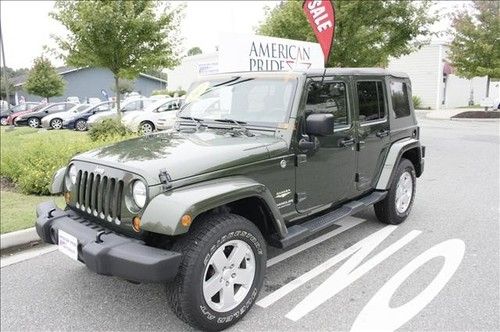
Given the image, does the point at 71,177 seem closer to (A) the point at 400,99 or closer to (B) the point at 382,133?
(B) the point at 382,133

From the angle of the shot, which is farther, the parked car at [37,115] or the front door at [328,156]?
the parked car at [37,115]

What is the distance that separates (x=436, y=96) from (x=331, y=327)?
31175 millimetres

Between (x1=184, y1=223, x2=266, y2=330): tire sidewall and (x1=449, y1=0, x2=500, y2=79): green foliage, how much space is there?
796 inches

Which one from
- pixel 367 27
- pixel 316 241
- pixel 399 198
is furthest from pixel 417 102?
pixel 316 241

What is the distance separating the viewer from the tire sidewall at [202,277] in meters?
2.84

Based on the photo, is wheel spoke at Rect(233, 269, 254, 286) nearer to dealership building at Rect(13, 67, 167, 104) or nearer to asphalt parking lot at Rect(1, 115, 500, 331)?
asphalt parking lot at Rect(1, 115, 500, 331)

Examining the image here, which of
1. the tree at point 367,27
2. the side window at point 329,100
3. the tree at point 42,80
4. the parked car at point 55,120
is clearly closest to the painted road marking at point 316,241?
the side window at point 329,100

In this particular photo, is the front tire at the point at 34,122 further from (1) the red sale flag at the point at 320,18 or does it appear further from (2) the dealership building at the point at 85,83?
(2) the dealership building at the point at 85,83

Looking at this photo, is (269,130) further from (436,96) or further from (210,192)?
(436,96)

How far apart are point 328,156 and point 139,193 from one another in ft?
6.23

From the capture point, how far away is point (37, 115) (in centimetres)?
2322

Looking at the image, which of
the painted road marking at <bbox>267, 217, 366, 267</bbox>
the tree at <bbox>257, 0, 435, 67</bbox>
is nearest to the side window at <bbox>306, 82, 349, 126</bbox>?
the painted road marking at <bbox>267, 217, 366, 267</bbox>

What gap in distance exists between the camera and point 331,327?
3158 millimetres

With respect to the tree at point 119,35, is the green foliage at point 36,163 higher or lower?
lower
